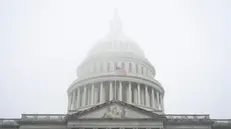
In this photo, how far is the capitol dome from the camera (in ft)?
230

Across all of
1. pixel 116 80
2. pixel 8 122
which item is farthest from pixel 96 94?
pixel 8 122

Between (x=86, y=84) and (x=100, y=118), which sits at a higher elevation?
(x=86, y=84)

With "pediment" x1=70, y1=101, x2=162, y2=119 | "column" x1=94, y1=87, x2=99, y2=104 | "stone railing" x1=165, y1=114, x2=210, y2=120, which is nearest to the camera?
"pediment" x1=70, y1=101, x2=162, y2=119

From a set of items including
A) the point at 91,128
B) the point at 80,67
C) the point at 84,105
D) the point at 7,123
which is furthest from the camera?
the point at 80,67

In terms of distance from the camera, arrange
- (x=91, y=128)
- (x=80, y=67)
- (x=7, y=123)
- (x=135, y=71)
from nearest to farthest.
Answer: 1. (x=91, y=128)
2. (x=7, y=123)
3. (x=135, y=71)
4. (x=80, y=67)

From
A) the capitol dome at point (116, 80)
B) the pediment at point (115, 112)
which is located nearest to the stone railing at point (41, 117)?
the pediment at point (115, 112)

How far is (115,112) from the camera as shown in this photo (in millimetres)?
55969

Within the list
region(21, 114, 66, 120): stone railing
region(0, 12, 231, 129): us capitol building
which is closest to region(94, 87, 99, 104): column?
region(0, 12, 231, 129): us capitol building

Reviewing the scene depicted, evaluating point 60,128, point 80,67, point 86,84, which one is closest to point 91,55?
point 80,67

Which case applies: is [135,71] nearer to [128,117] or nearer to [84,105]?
[84,105]

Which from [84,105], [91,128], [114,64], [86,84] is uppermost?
[114,64]

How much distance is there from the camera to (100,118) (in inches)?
2176

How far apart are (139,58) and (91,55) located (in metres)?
11.1

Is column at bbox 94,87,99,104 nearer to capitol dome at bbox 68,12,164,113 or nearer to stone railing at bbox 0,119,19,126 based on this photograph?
capitol dome at bbox 68,12,164,113
